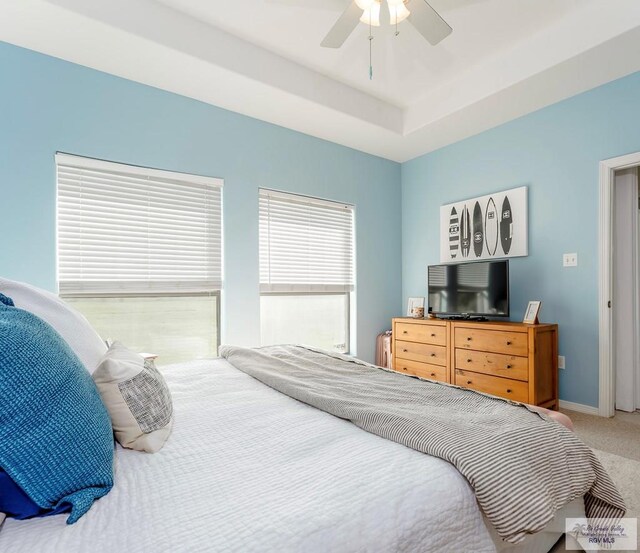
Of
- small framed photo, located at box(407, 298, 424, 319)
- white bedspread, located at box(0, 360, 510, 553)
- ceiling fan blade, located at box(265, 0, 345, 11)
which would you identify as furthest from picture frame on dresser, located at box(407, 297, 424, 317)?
white bedspread, located at box(0, 360, 510, 553)

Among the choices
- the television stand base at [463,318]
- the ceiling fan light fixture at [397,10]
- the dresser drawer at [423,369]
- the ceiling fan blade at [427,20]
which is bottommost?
the dresser drawer at [423,369]

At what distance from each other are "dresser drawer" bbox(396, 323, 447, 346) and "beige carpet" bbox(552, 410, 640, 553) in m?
1.15

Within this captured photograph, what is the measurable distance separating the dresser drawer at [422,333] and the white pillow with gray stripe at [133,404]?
2.82 metres

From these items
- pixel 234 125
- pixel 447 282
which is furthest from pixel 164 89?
pixel 447 282

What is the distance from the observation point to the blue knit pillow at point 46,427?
2.33 ft

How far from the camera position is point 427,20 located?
2064 mm

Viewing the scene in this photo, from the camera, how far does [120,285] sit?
2824 millimetres

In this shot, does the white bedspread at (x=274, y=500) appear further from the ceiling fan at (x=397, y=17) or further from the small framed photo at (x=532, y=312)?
the small framed photo at (x=532, y=312)

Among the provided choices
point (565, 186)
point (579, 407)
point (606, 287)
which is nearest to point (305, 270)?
point (565, 186)

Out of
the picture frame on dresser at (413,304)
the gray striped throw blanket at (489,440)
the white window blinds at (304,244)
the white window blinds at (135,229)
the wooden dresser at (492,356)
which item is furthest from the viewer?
the picture frame on dresser at (413,304)

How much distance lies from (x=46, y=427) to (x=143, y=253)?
239cm

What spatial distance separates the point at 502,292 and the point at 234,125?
279cm

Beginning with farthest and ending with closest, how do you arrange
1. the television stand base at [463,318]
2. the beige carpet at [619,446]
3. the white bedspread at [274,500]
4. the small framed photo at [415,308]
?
the small framed photo at [415,308], the television stand base at [463,318], the beige carpet at [619,446], the white bedspread at [274,500]

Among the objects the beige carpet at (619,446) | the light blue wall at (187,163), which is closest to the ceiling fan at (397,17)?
the light blue wall at (187,163)
